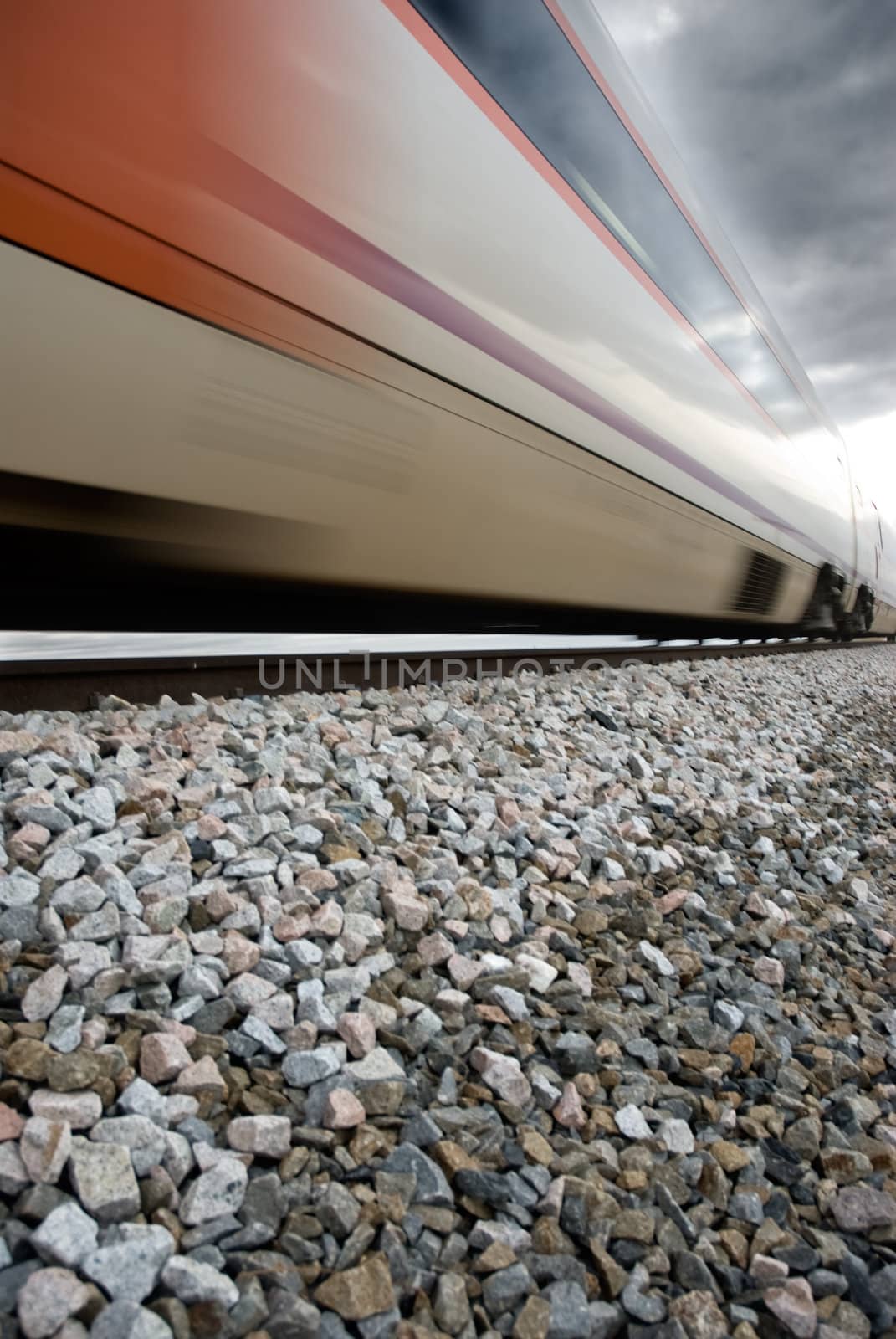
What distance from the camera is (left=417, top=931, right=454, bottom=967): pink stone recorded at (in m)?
1.62

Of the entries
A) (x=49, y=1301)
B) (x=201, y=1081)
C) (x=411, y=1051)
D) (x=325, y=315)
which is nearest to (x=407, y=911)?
(x=411, y=1051)

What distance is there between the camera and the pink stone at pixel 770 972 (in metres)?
1.85

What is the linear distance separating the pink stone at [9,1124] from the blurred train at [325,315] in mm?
1523

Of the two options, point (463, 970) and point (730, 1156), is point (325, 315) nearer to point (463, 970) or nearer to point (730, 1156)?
point (463, 970)

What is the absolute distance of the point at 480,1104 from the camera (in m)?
1.35

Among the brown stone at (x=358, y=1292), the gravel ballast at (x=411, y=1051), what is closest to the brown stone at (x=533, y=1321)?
the gravel ballast at (x=411, y=1051)

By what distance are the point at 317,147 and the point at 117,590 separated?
1347mm

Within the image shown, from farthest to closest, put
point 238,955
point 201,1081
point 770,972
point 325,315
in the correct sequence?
1. point 325,315
2. point 770,972
3. point 238,955
4. point 201,1081

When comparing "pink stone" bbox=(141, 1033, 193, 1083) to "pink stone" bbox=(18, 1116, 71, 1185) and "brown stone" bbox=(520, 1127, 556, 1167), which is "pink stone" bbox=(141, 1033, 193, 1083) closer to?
"pink stone" bbox=(18, 1116, 71, 1185)

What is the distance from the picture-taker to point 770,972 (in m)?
1.86

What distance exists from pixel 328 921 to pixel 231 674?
1.35 metres

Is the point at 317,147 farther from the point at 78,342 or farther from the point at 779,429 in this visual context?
the point at 779,429

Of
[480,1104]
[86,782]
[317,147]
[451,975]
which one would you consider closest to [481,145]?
[317,147]

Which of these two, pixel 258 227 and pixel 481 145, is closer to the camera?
pixel 258 227
